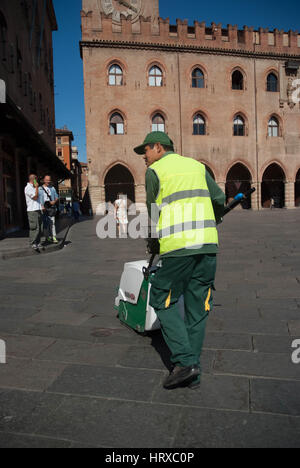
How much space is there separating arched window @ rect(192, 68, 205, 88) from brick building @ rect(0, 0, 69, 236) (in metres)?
12.3

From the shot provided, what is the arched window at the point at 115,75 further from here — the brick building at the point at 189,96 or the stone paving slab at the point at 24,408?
the stone paving slab at the point at 24,408

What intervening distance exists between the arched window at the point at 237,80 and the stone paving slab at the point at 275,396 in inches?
1354

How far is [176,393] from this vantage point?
2711 mm

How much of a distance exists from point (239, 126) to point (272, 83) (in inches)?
198

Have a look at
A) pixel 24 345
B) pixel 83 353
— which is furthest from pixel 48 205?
pixel 83 353

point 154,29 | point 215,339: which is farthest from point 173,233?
point 154,29

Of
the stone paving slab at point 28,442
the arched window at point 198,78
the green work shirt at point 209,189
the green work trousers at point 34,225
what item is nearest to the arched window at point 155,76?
the arched window at point 198,78

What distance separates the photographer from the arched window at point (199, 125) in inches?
1280

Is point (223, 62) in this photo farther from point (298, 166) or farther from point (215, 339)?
point (215, 339)

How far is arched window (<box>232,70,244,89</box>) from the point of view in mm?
33781

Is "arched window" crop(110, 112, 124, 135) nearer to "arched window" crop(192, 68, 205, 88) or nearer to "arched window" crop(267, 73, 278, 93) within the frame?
"arched window" crop(192, 68, 205, 88)

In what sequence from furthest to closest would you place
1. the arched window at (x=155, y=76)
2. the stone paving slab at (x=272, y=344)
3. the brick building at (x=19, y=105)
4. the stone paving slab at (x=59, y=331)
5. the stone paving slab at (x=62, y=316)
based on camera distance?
the arched window at (x=155, y=76)
the brick building at (x=19, y=105)
the stone paving slab at (x=62, y=316)
the stone paving slab at (x=59, y=331)
the stone paving slab at (x=272, y=344)

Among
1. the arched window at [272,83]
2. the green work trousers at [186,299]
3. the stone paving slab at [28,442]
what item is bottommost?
the stone paving slab at [28,442]

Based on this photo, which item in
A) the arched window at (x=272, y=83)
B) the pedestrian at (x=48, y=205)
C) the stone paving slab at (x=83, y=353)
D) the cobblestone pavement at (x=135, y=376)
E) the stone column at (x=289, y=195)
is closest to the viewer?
the cobblestone pavement at (x=135, y=376)
